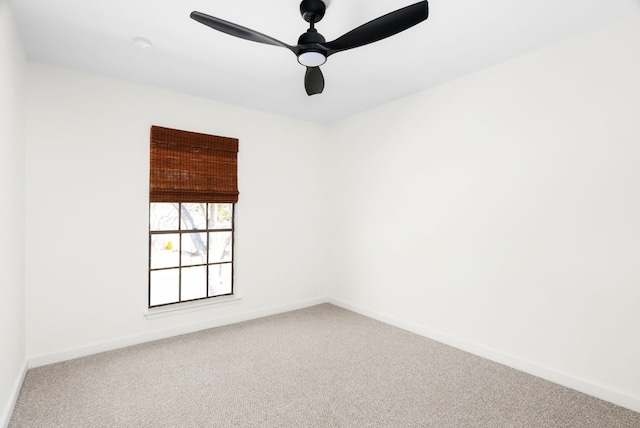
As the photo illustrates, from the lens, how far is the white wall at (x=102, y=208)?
2828 mm

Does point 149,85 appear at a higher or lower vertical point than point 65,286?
higher

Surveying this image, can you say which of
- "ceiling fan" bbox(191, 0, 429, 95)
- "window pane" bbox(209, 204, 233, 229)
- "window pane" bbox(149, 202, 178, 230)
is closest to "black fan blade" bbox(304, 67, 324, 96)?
"ceiling fan" bbox(191, 0, 429, 95)

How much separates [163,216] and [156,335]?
4.02ft

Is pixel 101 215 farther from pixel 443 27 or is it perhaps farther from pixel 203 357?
pixel 443 27

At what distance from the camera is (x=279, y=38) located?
2.44m

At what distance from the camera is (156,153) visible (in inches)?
132

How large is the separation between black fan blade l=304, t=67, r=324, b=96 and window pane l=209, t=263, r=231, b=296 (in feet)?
7.70

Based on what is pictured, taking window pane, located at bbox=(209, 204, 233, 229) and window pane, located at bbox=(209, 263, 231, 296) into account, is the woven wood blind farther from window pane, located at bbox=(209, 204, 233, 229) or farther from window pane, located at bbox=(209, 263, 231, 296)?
window pane, located at bbox=(209, 263, 231, 296)

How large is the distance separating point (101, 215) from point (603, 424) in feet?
13.7

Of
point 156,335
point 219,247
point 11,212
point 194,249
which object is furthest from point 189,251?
point 11,212

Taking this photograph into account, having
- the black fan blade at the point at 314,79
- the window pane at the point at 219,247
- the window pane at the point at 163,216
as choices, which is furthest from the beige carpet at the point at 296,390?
the black fan blade at the point at 314,79

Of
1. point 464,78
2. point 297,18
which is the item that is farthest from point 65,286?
point 464,78

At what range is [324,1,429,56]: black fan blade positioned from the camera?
1656mm

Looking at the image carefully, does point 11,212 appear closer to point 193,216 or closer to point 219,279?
point 193,216
